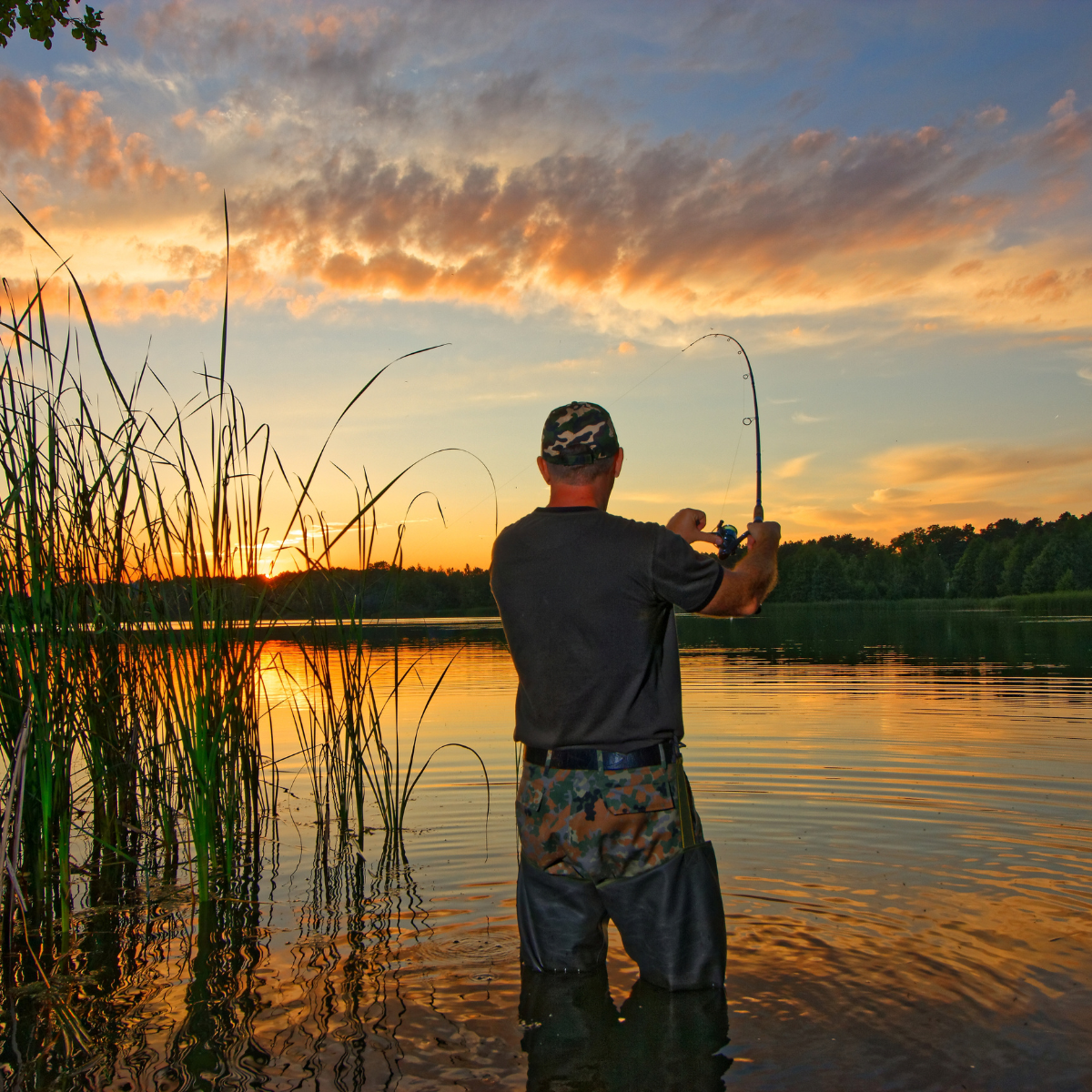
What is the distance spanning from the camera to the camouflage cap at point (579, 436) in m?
3.11

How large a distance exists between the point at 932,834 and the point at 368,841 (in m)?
→ 3.54

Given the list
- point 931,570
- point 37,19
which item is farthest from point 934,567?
point 37,19

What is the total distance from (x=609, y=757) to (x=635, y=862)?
1.10 ft

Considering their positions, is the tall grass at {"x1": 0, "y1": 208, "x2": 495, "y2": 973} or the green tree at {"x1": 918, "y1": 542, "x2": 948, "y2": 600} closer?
the tall grass at {"x1": 0, "y1": 208, "x2": 495, "y2": 973}

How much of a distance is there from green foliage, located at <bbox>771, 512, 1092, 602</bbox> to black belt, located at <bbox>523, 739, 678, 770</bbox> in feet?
326

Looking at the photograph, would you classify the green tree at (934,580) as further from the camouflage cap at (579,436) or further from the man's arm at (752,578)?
the camouflage cap at (579,436)

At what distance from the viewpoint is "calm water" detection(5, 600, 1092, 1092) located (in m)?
3.11

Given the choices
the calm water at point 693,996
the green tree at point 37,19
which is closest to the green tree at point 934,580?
the calm water at point 693,996

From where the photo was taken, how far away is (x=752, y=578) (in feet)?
9.89

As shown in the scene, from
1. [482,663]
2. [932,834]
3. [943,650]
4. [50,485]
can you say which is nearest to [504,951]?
[50,485]

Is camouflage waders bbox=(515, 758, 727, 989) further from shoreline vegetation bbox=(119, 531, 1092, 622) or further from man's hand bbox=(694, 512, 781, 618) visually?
shoreline vegetation bbox=(119, 531, 1092, 622)

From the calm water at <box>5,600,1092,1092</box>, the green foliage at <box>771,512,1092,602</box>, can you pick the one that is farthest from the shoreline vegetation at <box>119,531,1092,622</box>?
the calm water at <box>5,600,1092,1092</box>

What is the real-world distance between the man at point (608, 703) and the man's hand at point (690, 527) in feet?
0.75

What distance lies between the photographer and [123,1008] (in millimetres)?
3570
